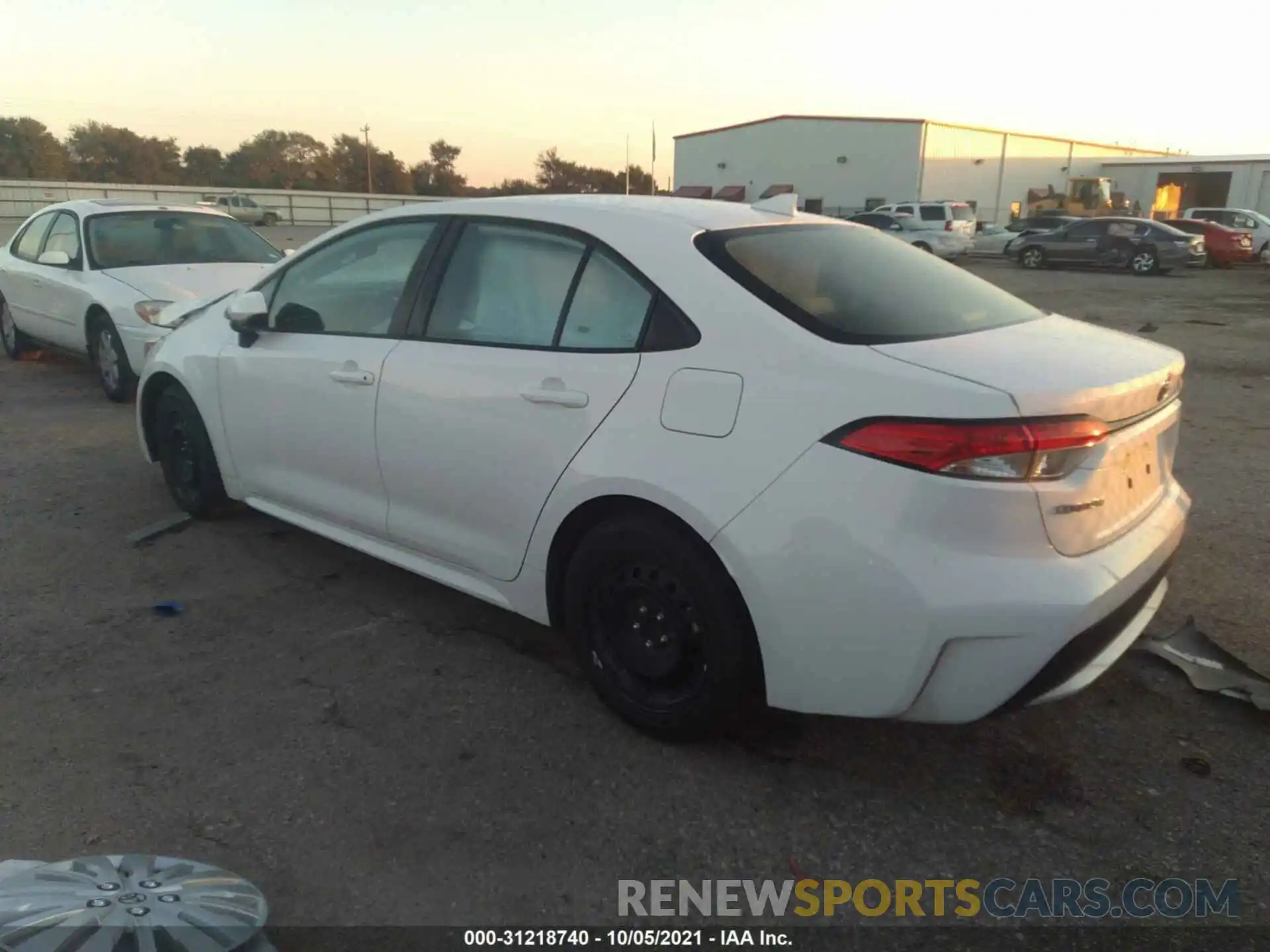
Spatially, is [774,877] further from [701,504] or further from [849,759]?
[701,504]

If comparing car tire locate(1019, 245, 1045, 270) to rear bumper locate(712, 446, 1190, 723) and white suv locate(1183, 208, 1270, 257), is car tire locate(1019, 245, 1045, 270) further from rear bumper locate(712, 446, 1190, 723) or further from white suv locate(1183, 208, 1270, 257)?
rear bumper locate(712, 446, 1190, 723)

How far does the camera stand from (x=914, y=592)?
2.19 meters

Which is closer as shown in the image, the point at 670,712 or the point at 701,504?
the point at 701,504

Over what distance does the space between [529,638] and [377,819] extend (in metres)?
1.15

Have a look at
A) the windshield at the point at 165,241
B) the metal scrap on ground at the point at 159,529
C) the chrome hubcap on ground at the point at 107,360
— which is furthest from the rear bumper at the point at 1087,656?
the windshield at the point at 165,241

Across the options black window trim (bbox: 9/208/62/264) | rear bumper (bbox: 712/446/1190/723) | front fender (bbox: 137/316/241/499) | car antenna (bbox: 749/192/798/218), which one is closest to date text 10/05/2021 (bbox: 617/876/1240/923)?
rear bumper (bbox: 712/446/1190/723)

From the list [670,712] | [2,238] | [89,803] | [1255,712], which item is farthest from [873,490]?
[2,238]

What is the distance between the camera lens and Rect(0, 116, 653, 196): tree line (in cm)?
5325

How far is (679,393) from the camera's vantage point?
8.43 ft

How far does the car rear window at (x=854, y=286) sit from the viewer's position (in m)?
2.56

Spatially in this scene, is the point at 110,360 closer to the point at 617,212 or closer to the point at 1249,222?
the point at 617,212

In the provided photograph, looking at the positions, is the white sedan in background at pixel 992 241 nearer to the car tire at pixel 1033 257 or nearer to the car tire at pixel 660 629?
the car tire at pixel 1033 257

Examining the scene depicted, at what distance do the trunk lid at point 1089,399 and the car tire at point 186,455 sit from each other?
339 cm

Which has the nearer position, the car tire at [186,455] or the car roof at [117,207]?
the car tire at [186,455]
